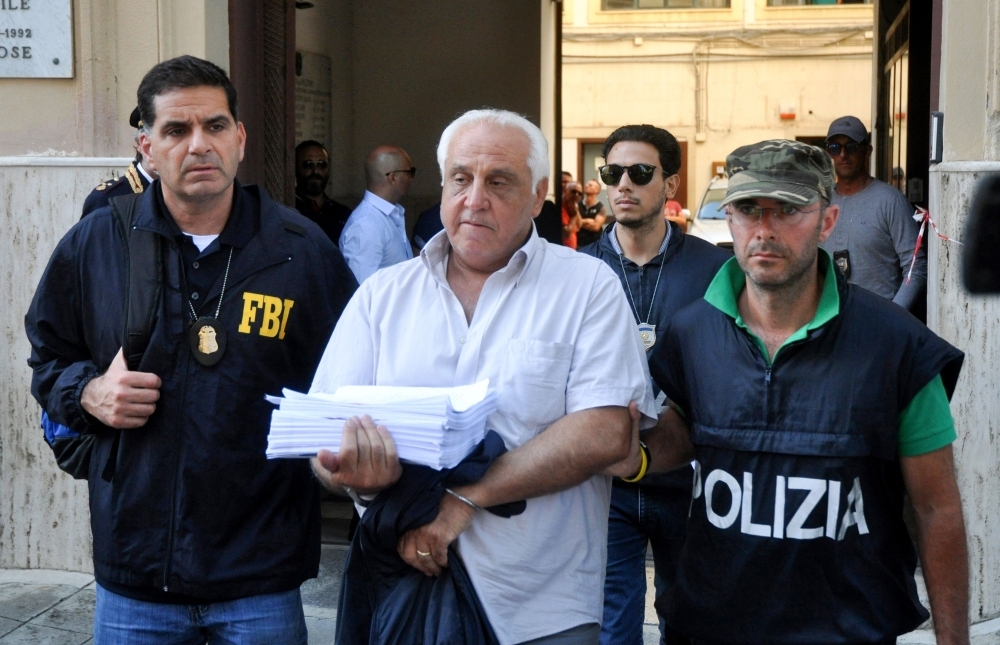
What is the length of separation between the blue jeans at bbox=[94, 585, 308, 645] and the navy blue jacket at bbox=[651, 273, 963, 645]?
1.04m

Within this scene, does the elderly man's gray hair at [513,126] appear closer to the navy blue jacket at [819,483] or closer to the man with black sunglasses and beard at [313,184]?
the navy blue jacket at [819,483]

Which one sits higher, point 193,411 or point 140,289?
point 140,289

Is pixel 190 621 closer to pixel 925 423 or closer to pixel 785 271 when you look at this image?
pixel 785 271

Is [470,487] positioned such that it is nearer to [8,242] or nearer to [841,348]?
[841,348]

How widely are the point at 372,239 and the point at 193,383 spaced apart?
11.5ft

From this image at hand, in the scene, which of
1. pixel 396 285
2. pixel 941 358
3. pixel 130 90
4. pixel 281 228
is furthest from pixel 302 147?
pixel 941 358

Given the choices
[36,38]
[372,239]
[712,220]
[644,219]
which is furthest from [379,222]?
[712,220]

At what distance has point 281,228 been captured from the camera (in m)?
2.88

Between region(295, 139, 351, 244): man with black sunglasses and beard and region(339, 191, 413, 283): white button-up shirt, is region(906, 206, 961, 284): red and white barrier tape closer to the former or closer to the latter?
region(339, 191, 413, 283): white button-up shirt

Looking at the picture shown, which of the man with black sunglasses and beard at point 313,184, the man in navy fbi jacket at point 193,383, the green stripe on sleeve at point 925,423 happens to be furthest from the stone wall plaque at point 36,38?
the green stripe on sleeve at point 925,423

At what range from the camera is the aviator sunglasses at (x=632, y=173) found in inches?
155

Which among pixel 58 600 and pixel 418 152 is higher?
pixel 418 152

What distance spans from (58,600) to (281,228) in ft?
9.65

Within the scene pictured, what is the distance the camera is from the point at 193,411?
268 centimetres
